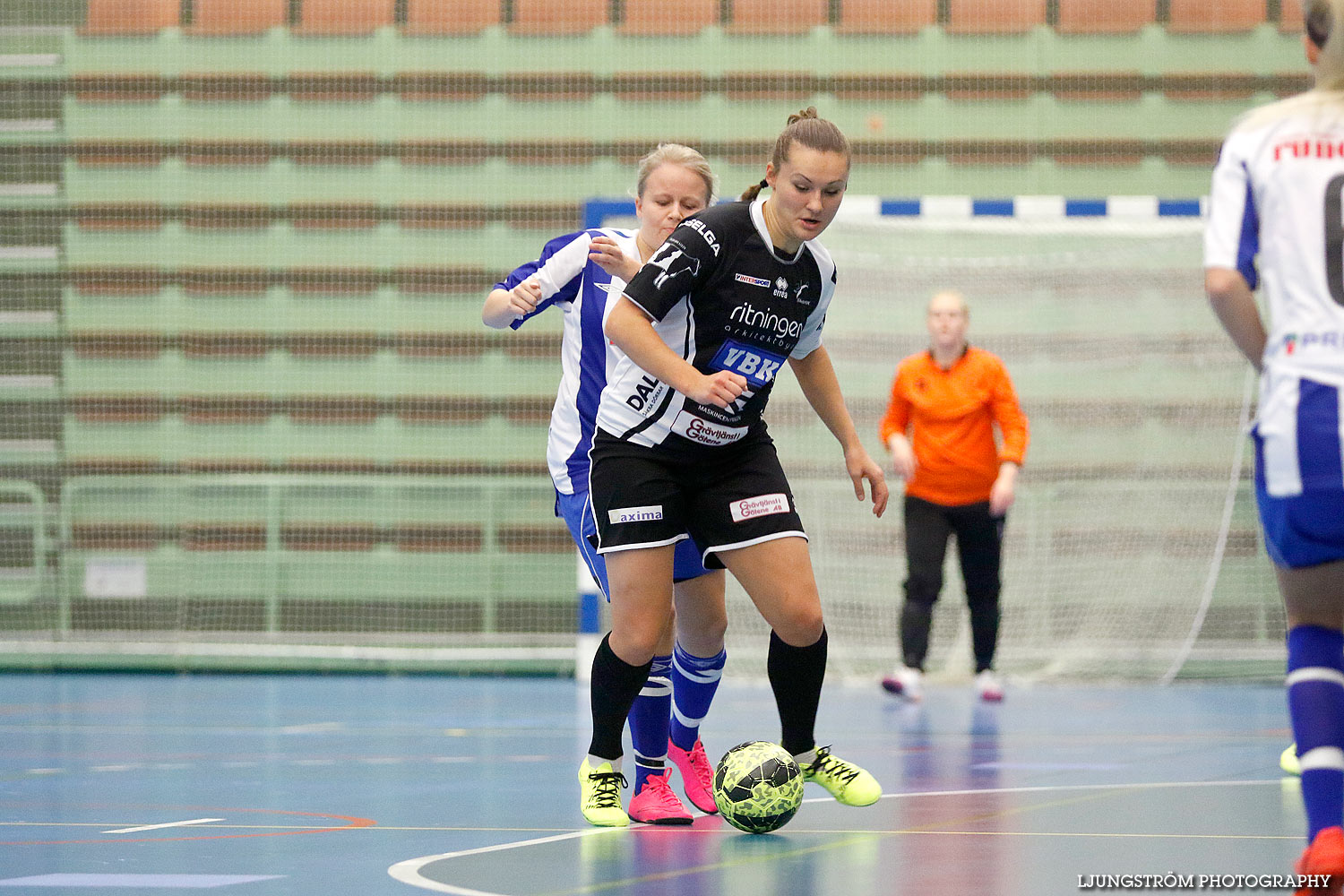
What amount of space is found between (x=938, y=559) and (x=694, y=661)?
12.7ft

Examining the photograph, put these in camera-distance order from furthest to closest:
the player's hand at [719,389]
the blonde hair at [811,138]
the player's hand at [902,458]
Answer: the player's hand at [902,458] < the blonde hair at [811,138] < the player's hand at [719,389]

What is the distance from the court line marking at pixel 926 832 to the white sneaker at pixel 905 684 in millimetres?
3082

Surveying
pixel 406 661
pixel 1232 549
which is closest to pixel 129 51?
pixel 406 661

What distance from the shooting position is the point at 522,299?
13.3 ft

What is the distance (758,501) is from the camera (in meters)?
3.72

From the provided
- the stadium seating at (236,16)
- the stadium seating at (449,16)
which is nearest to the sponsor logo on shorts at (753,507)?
the stadium seating at (449,16)

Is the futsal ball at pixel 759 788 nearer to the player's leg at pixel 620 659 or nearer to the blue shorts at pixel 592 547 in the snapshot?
the player's leg at pixel 620 659

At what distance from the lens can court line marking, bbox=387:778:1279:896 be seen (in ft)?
10.0

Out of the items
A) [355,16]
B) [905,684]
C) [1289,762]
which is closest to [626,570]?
[1289,762]

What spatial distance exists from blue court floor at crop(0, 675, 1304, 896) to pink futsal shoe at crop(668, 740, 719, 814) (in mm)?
262

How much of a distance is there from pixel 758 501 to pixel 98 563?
7651mm

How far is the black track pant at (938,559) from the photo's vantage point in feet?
25.7

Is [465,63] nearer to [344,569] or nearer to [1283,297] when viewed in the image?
[344,569]

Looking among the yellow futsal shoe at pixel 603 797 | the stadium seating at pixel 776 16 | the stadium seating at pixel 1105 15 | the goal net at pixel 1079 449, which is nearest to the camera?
the yellow futsal shoe at pixel 603 797
